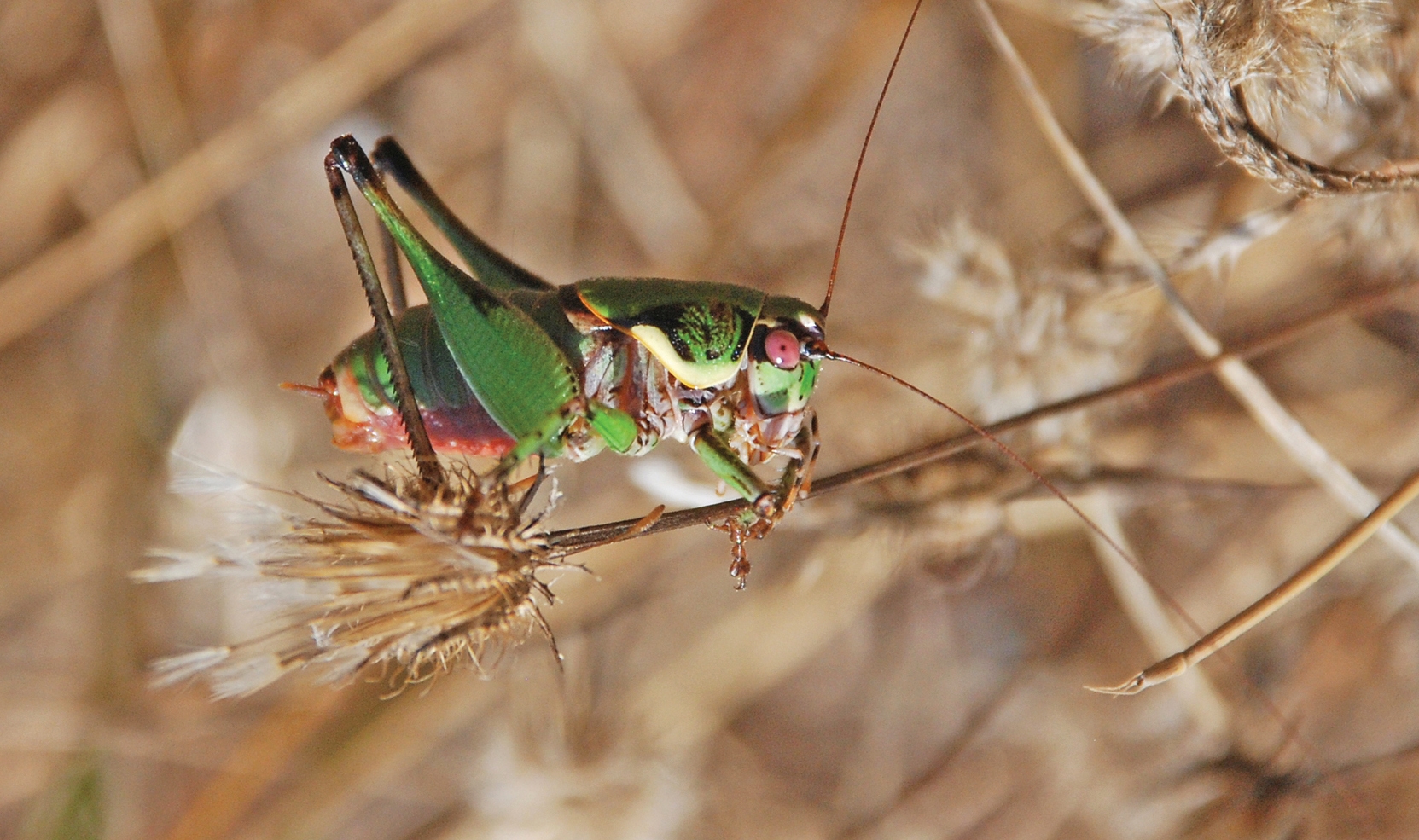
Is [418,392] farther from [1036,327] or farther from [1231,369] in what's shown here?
[1231,369]

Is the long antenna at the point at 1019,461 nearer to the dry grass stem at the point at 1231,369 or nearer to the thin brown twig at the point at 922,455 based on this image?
the thin brown twig at the point at 922,455

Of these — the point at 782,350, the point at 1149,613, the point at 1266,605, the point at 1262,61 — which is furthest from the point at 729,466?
the point at 1149,613

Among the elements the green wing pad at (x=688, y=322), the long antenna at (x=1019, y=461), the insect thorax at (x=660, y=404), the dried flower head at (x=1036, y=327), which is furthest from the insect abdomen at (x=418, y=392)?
the dried flower head at (x=1036, y=327)

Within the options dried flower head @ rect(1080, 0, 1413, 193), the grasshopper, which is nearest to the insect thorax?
the grasshopper

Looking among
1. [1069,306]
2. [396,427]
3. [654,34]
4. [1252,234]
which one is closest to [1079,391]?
[1069,306]

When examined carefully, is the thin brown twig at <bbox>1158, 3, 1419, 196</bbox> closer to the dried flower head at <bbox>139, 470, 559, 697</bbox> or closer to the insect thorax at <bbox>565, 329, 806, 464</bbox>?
the insect thorax at <bbox>565, 329, 806, 464</bbox>
